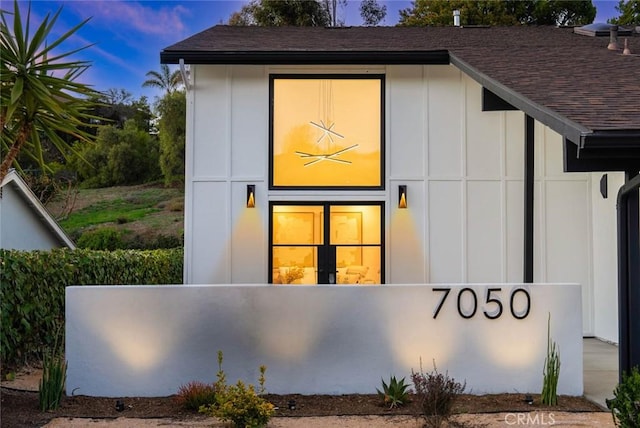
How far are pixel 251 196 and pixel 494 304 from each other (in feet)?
14.1

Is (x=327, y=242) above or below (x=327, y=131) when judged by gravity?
below

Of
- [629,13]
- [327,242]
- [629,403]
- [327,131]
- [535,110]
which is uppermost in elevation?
[629,13]

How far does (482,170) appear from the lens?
999 cm

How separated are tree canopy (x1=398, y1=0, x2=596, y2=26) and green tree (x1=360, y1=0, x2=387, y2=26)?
14.6 ft

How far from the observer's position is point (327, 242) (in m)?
9.98

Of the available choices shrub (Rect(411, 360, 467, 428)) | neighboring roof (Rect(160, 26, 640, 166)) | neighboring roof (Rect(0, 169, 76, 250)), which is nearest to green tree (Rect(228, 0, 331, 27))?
neighboring roof (Rect(160, 26, 640, 166))

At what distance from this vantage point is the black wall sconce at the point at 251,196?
9.77 m

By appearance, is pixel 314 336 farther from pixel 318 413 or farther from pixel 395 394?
pixel 395 394

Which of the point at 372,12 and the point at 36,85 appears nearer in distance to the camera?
the point at 36,85

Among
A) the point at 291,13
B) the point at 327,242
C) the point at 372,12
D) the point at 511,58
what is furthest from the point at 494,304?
the point at 372,12

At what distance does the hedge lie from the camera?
23.7 ft

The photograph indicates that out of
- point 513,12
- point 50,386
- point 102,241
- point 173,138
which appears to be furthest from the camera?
point 173,138

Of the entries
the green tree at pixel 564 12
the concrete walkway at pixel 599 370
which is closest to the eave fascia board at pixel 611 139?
the concrete walkway at pixel 599 370

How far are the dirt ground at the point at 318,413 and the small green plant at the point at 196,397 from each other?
0.23 ft
